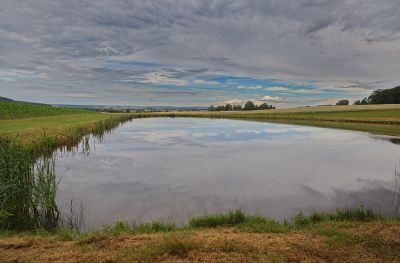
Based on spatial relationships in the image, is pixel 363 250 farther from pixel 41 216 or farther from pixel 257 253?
pixel 41 216

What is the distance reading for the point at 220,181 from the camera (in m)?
12.9

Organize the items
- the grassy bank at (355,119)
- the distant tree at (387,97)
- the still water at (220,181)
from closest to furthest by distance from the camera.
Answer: the still water at (220,181), the grassy bank at (355,119), the distant tree at (387,97)

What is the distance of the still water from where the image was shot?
9359mm

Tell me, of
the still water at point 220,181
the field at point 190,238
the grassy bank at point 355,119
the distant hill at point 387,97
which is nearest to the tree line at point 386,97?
the distant hill at point 387,97

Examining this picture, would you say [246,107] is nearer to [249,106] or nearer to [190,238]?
[249,106]

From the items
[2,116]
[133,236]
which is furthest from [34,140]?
[2,116]

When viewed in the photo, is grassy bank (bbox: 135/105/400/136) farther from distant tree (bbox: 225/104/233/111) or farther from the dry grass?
distant tree (bbox: 225/104/233/111)

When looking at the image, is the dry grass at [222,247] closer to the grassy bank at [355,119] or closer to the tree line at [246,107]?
the grassy bank at [355,119]

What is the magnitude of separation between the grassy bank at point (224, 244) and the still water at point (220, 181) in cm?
183

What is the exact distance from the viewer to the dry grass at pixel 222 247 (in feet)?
16.6

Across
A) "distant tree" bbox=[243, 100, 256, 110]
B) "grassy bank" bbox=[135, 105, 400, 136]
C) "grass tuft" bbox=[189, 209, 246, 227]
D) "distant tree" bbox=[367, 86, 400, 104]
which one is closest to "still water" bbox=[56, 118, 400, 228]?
"grass tuft" bbox=[189, 209, 246, 227]

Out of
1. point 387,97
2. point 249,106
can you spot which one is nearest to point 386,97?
point 387,97

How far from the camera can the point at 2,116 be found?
3916cm

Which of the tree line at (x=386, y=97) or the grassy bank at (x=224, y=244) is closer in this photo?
the grassy bank at (x=224, y=244)
